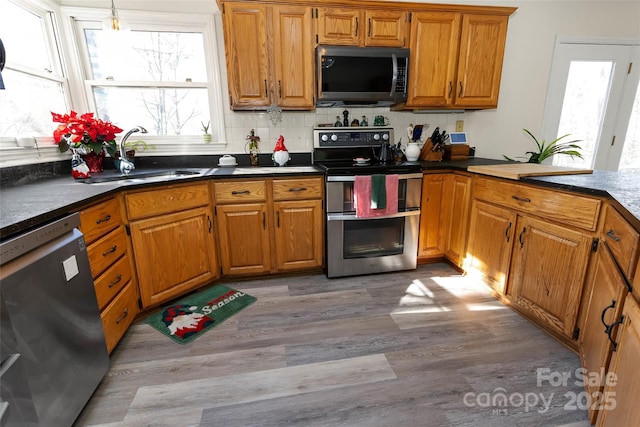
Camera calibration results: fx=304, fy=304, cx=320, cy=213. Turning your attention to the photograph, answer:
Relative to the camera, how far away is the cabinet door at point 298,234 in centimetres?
244

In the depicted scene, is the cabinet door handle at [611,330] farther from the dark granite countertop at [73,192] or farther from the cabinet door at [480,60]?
the cabinet door at [480,60]

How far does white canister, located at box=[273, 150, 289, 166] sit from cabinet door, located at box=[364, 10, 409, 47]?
112 centimetres

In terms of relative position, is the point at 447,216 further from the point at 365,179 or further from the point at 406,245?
the point at 365,179

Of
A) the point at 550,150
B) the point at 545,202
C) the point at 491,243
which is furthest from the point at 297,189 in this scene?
the point at 550,150

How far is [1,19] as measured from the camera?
1901mm

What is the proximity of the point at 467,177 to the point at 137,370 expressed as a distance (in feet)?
8.21

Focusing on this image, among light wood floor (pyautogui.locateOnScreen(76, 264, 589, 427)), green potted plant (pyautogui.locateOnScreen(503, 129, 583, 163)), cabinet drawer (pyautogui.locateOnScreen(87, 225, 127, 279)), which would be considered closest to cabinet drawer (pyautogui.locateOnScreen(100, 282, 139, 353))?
light wood floor (pyautogui.locateOnScreen(76, 264, 589, 427))

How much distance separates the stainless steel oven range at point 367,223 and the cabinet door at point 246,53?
636mm

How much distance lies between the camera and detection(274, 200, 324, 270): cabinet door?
2436mm

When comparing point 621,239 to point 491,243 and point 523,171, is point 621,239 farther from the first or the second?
point 491,243

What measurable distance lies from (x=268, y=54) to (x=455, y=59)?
1613 mm

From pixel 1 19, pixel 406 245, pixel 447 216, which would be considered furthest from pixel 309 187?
pixel 1 19

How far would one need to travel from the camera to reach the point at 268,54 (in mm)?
2404

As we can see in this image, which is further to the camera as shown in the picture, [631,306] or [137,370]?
[137,370]
